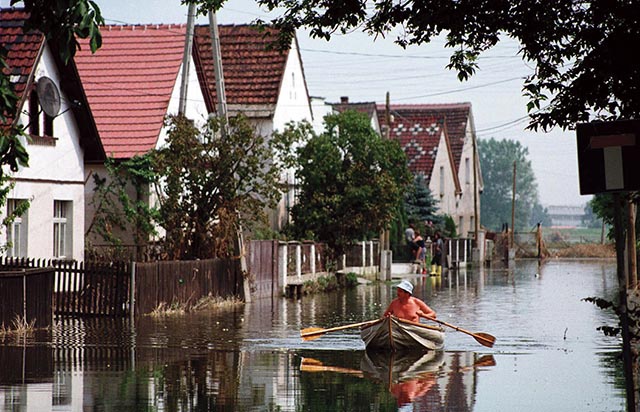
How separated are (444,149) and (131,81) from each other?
1664 inches

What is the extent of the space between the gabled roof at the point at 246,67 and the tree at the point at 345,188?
330cm

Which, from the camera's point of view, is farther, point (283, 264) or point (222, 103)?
point (283, 264)

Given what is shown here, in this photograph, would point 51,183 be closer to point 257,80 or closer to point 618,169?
point 257,80

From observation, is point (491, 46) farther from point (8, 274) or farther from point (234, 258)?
point (234, 258)

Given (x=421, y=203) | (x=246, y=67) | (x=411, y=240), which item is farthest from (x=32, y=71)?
(x=421, y=203)

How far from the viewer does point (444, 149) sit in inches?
3150

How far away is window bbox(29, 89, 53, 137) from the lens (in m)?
29.9

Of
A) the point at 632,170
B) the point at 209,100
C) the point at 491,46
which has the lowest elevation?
the point at 632,170

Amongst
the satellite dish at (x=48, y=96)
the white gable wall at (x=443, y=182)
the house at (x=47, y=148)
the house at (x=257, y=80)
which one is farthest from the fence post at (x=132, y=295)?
the white gable wall at (x=443, y=182)

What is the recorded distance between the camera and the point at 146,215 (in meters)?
35.5

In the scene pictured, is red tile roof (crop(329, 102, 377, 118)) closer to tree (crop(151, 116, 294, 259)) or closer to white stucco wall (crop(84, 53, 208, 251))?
white stucco wall (crop(84, 53, 208, 251))

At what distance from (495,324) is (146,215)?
38.5 ft

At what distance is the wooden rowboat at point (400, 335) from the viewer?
21.4 meters

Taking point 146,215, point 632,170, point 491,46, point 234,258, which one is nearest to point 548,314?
point 234,258
